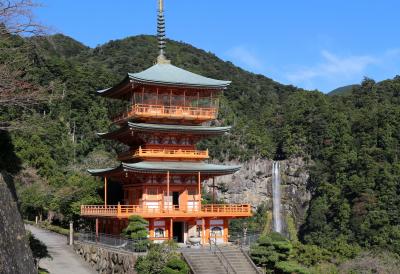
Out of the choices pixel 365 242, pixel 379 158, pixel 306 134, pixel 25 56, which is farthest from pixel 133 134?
pixel 306 134

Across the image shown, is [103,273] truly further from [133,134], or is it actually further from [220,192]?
[220,192]

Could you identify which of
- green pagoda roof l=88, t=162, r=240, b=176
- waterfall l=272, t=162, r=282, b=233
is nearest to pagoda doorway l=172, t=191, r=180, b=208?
green pagoda roof l=88, t=162, r=240, b=176

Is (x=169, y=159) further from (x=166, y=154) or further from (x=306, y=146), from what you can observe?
(x=306, y=146)

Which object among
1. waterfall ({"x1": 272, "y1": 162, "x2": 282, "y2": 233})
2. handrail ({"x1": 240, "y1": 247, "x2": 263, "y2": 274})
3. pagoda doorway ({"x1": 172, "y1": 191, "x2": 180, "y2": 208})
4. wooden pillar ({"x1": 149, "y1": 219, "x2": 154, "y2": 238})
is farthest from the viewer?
waterfall ({"x1": 272, "y1": 162, "x2": 282, "y2": 233})

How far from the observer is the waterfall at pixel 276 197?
68.8 metres

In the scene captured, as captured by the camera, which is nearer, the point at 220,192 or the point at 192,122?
the point at 192,122

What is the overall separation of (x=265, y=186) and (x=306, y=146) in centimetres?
920

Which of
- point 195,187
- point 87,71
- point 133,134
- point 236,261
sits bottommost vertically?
point 236,261

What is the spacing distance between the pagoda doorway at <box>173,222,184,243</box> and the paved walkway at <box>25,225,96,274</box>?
15.6ft

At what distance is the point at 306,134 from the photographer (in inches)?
3179

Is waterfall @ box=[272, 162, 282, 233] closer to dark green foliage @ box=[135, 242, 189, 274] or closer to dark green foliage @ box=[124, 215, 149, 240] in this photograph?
dark green foliage @ box=[124, 215, 149, 240]

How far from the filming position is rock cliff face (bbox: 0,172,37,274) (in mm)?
10984

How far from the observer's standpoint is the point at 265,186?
2916 inches

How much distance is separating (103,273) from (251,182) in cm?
4690
